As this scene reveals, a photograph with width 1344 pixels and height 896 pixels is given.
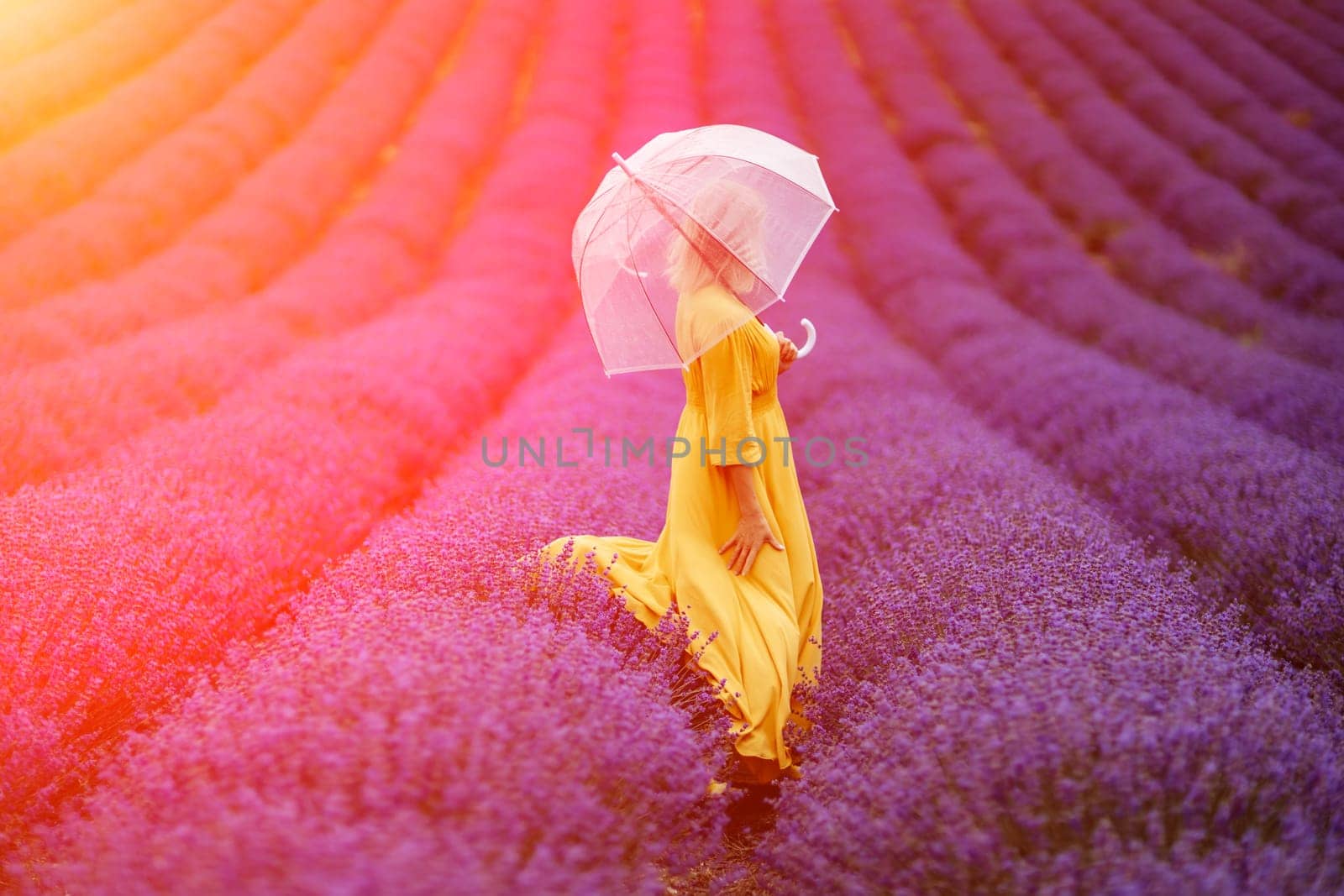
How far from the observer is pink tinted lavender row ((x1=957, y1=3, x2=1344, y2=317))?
5668 mm

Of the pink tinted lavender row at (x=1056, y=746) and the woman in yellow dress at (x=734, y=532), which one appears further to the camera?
the woman in yellow dress at (x=734, y=532)

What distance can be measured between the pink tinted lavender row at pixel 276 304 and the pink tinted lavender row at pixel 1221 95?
25.3 feet

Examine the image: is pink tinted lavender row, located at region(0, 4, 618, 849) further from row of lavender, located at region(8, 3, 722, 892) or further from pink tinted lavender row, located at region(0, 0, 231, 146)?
pink tinted lavender row, located at region(0, 0, 231, 146)

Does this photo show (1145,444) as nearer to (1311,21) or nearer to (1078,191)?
(1078,191)

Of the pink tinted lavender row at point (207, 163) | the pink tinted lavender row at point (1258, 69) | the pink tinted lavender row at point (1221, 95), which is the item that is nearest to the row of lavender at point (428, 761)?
the pink tinted lavender row at point (207, 163)

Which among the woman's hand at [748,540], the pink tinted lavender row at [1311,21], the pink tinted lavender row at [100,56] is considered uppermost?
the pink tinted lavender row at [100,56]

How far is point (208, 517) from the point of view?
2705 millimetres

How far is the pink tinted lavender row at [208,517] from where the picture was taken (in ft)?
6.58

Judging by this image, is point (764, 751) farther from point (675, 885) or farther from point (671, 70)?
point (671, 70)

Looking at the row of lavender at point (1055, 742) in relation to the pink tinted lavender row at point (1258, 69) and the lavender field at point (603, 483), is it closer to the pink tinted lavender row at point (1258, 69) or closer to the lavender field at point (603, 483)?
the lavender field at point (603, 483)

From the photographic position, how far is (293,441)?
133 inches

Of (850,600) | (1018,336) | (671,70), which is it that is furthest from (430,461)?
(671,70)

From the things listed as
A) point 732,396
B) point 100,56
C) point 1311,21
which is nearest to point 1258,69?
point 1311,21

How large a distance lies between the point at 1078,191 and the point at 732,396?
6.97 metres
